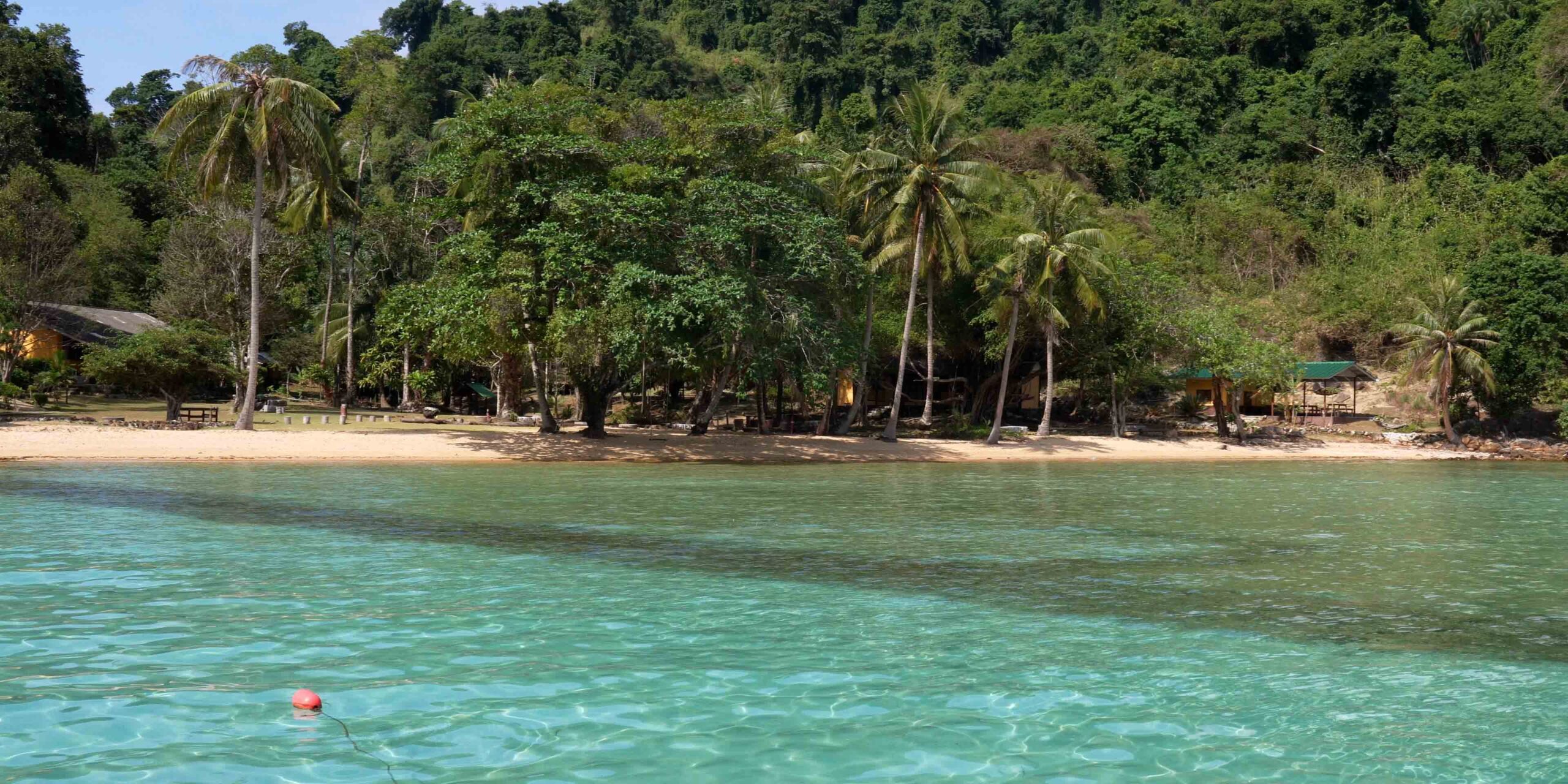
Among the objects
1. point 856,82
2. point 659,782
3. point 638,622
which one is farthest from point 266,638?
point 856,82

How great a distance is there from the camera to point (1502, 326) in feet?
139

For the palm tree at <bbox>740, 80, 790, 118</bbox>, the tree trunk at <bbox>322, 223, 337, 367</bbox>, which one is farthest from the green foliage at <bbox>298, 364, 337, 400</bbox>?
the palm tree at <bbox>740, 80, 790, 118</bbox>

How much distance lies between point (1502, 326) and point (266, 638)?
1772 inches

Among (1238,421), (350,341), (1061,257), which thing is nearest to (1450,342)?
(1238,421)

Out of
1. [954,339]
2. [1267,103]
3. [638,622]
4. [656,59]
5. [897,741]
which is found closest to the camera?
[897,741]

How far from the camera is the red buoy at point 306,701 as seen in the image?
739cm

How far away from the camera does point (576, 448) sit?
3266cm

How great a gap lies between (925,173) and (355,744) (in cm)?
3196

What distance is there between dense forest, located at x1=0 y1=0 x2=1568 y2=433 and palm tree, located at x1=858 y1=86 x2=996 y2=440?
0.13m

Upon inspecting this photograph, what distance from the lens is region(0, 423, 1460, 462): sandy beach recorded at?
2912cm

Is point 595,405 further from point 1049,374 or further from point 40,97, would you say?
point 40,97

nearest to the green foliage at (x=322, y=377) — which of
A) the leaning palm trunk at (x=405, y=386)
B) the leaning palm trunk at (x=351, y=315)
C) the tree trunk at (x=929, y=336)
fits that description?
the leaning palm trunk at (x=351, y=315)

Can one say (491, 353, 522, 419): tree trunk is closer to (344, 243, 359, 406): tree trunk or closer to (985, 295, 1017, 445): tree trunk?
(344, 243, 359, 406): tree trunk

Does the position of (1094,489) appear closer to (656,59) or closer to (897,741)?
(897,741)
